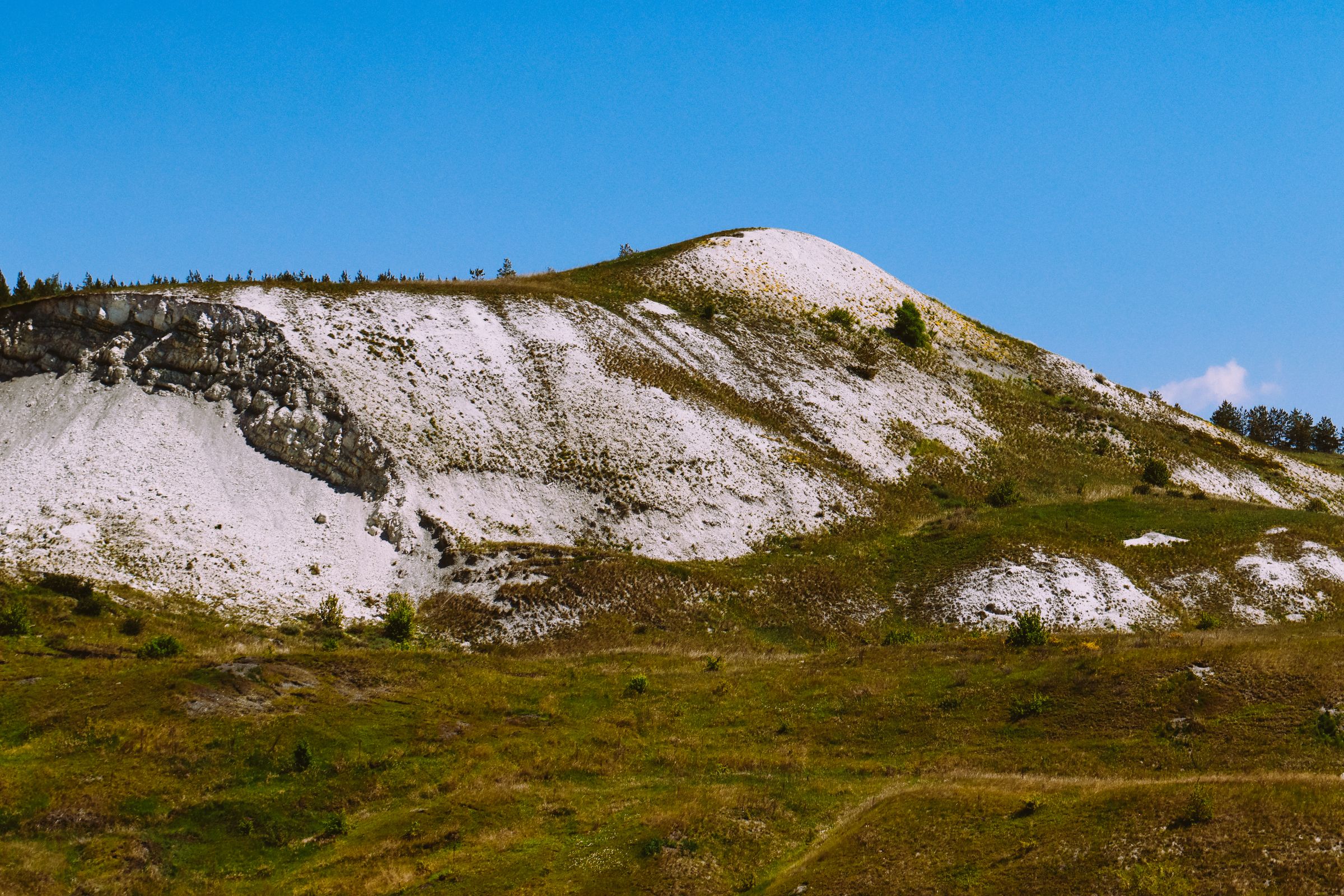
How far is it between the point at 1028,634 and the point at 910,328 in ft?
184

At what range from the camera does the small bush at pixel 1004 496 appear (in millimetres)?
69125

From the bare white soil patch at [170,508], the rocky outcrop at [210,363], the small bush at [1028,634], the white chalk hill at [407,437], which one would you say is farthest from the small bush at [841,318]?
the small bush at [1028,634]

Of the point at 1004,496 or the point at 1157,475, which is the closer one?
the point at 1004,496

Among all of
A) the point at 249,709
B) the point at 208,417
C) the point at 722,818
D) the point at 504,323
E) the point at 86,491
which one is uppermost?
the point at 504,323

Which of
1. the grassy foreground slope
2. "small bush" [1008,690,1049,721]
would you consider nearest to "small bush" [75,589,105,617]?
the grassy foreground slope

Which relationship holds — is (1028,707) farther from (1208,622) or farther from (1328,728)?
(1208,622)

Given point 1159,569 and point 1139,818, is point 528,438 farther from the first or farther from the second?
point 1139,818

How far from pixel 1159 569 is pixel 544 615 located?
35.0m

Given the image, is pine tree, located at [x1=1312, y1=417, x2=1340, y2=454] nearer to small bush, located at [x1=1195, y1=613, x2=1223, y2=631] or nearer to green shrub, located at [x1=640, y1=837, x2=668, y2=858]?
small bush, located at [x1=1195, y1=613, x2=1223, y2=631]

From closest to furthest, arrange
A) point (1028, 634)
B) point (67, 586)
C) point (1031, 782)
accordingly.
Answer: point (1031, 782) < point (1028, 634) < point (67, 586)

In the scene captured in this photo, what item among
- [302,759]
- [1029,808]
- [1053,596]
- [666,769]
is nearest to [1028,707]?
[1029,808]

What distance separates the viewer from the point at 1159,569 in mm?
55812

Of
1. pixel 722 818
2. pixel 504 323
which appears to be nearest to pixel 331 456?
pixel 504 323

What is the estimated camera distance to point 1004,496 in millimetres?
69250
